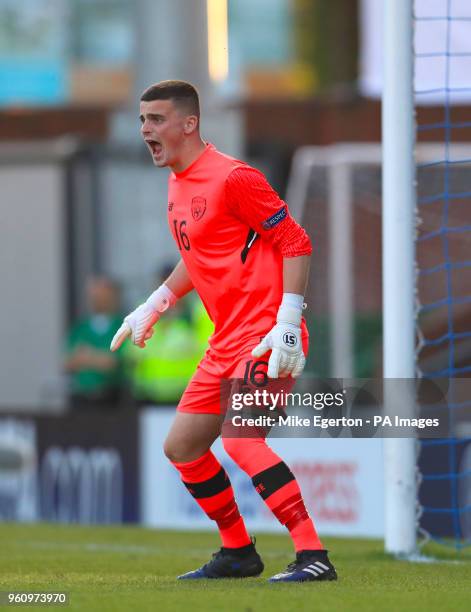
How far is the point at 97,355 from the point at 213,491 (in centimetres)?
782

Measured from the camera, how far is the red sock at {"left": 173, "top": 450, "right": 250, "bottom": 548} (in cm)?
677

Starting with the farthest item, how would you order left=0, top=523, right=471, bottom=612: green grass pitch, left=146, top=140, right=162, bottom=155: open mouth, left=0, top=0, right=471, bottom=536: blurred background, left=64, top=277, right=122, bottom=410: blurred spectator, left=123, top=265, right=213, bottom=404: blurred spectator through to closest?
1. left=64, top=277, right=122, bottom=410: blurred spectator
2. left=123, top=265, right=213, bottom=404: blurred spectator
3. left=0, top=0, right=471, bottom=536: blurred background
4. left=146, top=140, right=162, bottom=155: open mouth
5. left=0, top=523, right=471, bottom=612: green grass pitch

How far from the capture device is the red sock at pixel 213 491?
6.77m

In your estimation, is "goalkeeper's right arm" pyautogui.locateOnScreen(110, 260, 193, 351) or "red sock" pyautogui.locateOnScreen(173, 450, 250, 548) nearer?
"red sock" pyautogui.locateOnScreen(173, 450, 250, 548)

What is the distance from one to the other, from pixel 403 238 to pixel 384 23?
113 centimetres

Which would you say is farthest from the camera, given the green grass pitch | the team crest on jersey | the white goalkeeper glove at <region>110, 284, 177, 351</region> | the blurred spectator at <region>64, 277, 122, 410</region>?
the blurred spectator at <region>64, 277, 122, 410</region>

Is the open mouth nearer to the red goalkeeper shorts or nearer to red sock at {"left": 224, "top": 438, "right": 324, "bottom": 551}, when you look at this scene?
the red goalkeeper shorts

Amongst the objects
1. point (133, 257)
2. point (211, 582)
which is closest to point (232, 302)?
point (211, 582)

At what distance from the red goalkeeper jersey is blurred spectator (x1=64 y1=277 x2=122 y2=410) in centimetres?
768

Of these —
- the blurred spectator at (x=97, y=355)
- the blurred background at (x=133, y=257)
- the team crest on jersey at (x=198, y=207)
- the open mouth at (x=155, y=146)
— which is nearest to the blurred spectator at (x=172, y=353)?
the blurred background at (x=133, y=257)

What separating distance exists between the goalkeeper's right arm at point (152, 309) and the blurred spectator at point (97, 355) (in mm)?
7030

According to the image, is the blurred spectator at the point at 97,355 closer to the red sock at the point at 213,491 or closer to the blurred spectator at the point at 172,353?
the blurred spectator at the point at 172,353

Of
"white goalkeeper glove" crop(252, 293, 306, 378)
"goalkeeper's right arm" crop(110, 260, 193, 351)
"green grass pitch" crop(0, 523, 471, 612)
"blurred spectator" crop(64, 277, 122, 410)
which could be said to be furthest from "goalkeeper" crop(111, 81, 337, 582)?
"blurred spectator" crop(64, 277, 122, 410)

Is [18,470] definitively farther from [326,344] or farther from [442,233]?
[442,233]
